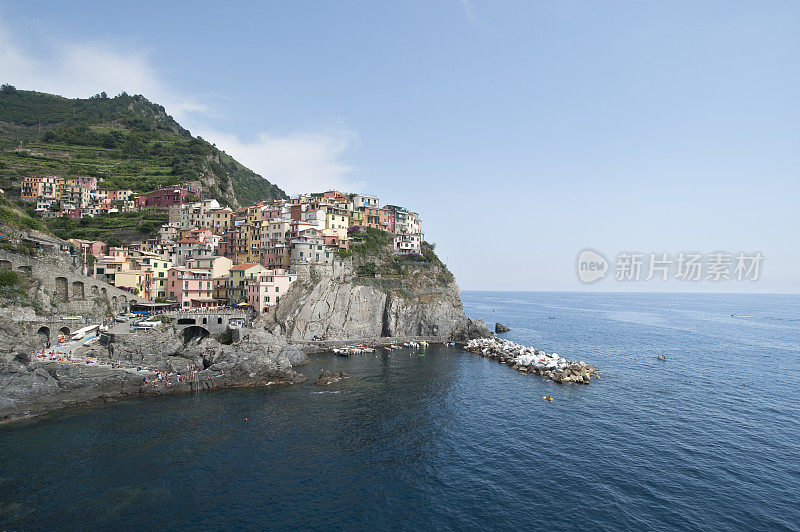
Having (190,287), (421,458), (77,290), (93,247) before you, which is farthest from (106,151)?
(421,458)

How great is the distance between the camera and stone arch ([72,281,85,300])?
191 ft

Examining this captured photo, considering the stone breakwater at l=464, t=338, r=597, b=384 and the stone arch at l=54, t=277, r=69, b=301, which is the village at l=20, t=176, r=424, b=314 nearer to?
the stone arch at l=54, t=277, r=69, b=301

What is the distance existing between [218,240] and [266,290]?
2751cm

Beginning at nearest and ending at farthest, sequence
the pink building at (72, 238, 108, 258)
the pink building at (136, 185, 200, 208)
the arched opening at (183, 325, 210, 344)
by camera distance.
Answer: the arched opening at (183, 325, 210, 344)
the pink building at (72, 238, 108, 258)
the pink building at (136, 185, 200, 208)

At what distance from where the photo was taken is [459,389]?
53.4 metres

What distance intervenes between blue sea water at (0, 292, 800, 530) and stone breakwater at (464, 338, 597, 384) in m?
3.03

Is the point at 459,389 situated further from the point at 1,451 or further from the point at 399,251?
the point at 399,251

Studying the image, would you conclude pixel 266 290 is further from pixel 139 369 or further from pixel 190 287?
pixel 139 369

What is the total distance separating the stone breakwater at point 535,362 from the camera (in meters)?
58.0

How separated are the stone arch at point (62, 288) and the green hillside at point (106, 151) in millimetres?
67662

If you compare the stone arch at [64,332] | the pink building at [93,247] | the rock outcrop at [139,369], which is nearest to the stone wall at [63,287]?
the stone arch at [64,332]

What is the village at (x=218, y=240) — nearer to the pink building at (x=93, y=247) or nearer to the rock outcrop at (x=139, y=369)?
the pink building at (x=93, y=247)

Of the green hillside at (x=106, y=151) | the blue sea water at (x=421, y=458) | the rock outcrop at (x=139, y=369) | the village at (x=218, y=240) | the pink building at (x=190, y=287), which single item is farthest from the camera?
the green hillside at (x=106, y=151)

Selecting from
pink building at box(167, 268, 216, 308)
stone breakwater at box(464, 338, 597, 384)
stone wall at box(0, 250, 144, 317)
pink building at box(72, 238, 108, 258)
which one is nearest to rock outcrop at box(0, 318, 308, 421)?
stone wall at box(0, 250, 144, 317)
